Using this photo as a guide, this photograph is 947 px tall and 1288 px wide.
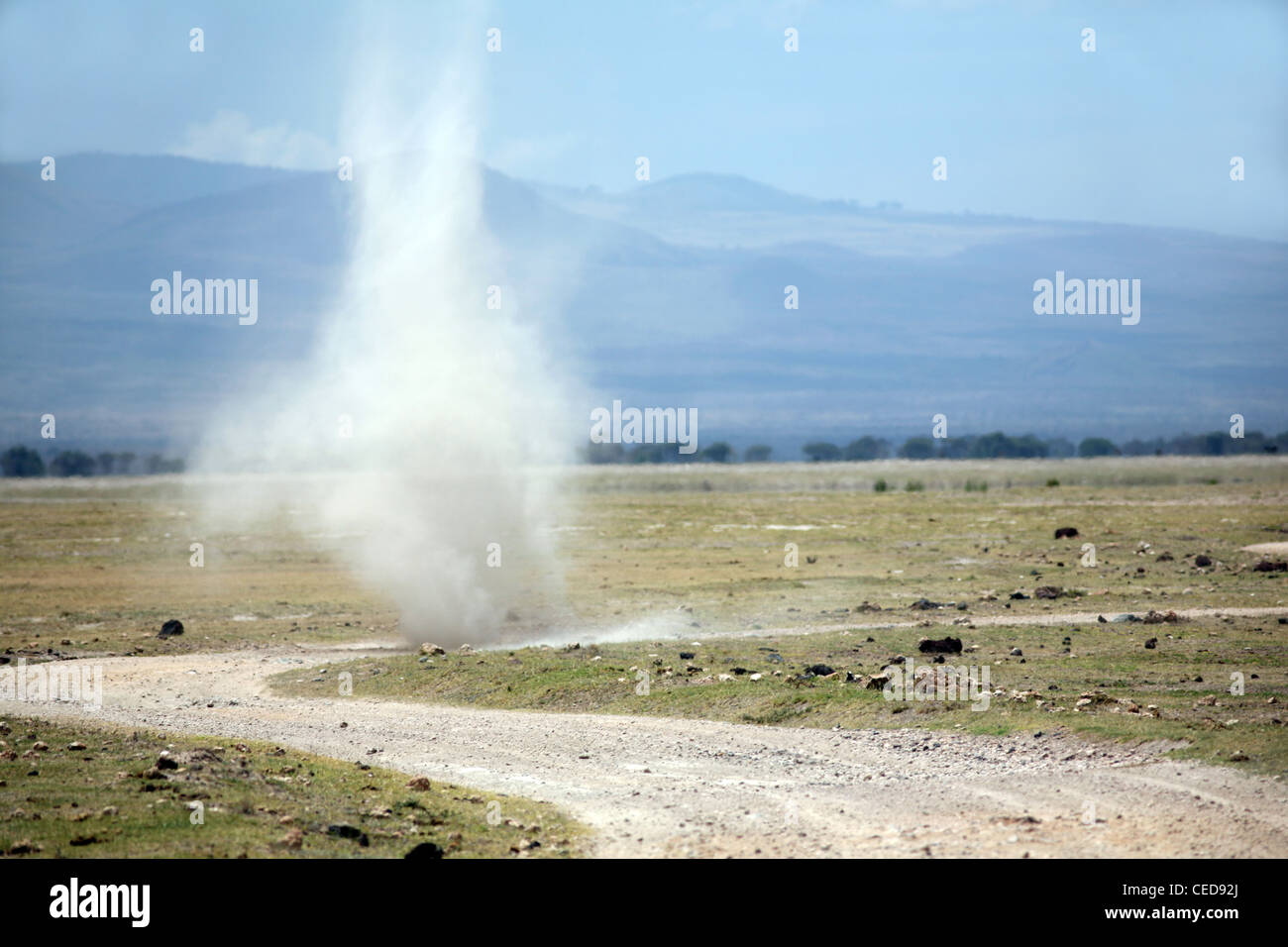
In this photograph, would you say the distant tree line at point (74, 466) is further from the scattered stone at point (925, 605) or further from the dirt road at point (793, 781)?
the dirt road at point (793, 781)

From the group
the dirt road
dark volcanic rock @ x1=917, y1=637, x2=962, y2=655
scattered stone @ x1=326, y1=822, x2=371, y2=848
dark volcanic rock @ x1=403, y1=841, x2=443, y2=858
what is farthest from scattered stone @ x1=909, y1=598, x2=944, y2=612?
dark volcanic rock @ x1=403, y1=841, x2=443, y2=858

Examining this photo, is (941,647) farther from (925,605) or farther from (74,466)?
(74,466)

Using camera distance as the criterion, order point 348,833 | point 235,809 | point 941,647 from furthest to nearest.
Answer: point 941,647 < point 235,809 < point 348,833

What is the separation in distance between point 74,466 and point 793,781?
163533 mm

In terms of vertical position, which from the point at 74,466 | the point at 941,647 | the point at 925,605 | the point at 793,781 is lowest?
the point at 793,781

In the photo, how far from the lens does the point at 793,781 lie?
15.3 meters

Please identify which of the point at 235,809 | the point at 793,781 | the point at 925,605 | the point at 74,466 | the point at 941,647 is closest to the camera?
the point at 235,809

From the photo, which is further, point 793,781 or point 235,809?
point 793,781

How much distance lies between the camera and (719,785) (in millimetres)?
15156

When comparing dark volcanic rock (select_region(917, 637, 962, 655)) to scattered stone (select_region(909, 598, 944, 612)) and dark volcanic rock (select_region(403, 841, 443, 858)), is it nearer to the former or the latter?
scattered stone (select_region(909, 598, 944, 612))

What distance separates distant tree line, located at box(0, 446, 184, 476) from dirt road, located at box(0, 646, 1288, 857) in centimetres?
15083

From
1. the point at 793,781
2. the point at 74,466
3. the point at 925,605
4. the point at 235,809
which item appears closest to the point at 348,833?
the point at 235,809

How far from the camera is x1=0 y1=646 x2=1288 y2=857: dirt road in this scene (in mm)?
12281
